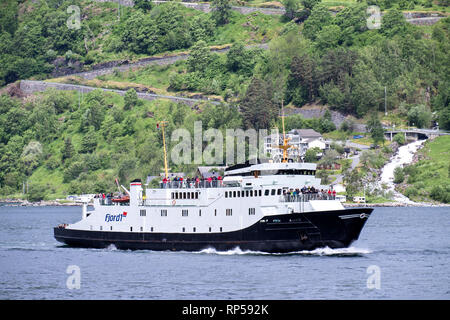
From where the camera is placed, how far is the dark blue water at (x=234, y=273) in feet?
194

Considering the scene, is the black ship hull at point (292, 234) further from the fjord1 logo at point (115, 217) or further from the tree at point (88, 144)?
the tree at point (88, 144)

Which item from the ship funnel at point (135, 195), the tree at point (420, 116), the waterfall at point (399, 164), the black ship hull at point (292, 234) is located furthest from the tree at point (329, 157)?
the black ship hull at point (292, 234)

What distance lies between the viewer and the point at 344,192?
5965 inches

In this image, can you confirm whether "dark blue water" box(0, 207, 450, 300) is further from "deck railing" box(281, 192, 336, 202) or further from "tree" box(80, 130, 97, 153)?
"tree" box(80, 130, 97, 153)

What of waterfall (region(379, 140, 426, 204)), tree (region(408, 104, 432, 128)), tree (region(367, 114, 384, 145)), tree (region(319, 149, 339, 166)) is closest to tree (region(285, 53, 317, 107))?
tree (region(367, 114, 384, 145))

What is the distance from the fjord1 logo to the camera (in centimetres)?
8156

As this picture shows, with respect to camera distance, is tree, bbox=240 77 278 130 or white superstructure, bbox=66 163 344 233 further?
tree, bbox=240 77 278 130

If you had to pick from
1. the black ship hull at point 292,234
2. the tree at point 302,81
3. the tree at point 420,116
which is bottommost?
the black ship hull at point 292,234

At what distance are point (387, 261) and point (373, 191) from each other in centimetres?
8572
